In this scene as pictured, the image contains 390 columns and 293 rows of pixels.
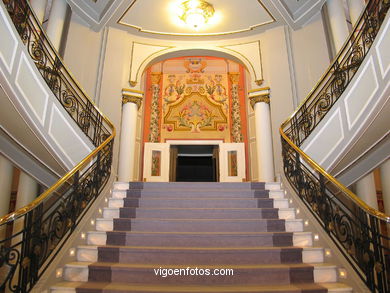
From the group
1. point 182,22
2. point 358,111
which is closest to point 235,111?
point 182,22

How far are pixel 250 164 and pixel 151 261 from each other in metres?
7.38

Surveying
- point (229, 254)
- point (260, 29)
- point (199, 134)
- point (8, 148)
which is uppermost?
point (260, 29)

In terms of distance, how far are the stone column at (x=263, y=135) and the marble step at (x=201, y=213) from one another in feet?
10.3

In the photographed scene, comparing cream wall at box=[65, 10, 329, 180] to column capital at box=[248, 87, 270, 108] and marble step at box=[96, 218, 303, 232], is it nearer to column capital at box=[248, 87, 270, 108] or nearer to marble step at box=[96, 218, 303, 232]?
column capital at box=[248, 87, 270, 108]

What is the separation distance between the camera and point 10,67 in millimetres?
3576

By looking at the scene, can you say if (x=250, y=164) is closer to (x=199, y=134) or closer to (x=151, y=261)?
(x=199, y=134)

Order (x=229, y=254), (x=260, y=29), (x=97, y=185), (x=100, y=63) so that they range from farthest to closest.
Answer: (x=260, y=29)
(x=100, y=63)
(x=97, y=185)
(x=229, y=254)

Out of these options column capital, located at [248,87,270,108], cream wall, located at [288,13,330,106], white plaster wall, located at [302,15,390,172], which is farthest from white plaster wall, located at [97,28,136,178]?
white plaster wall, located at [302,15,390,172]

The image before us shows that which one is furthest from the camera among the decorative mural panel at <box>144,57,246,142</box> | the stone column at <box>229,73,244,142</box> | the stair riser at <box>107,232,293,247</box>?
the decorative mural panel at <box>144,57,246,142</box>

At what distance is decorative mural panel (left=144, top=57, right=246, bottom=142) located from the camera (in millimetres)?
10914

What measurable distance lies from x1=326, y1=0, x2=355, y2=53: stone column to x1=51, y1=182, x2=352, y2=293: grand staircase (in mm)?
3877

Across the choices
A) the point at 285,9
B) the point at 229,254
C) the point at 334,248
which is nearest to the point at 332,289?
the point at 334,248

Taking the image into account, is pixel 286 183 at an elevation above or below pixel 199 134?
below

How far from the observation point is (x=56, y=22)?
725 centimetres
